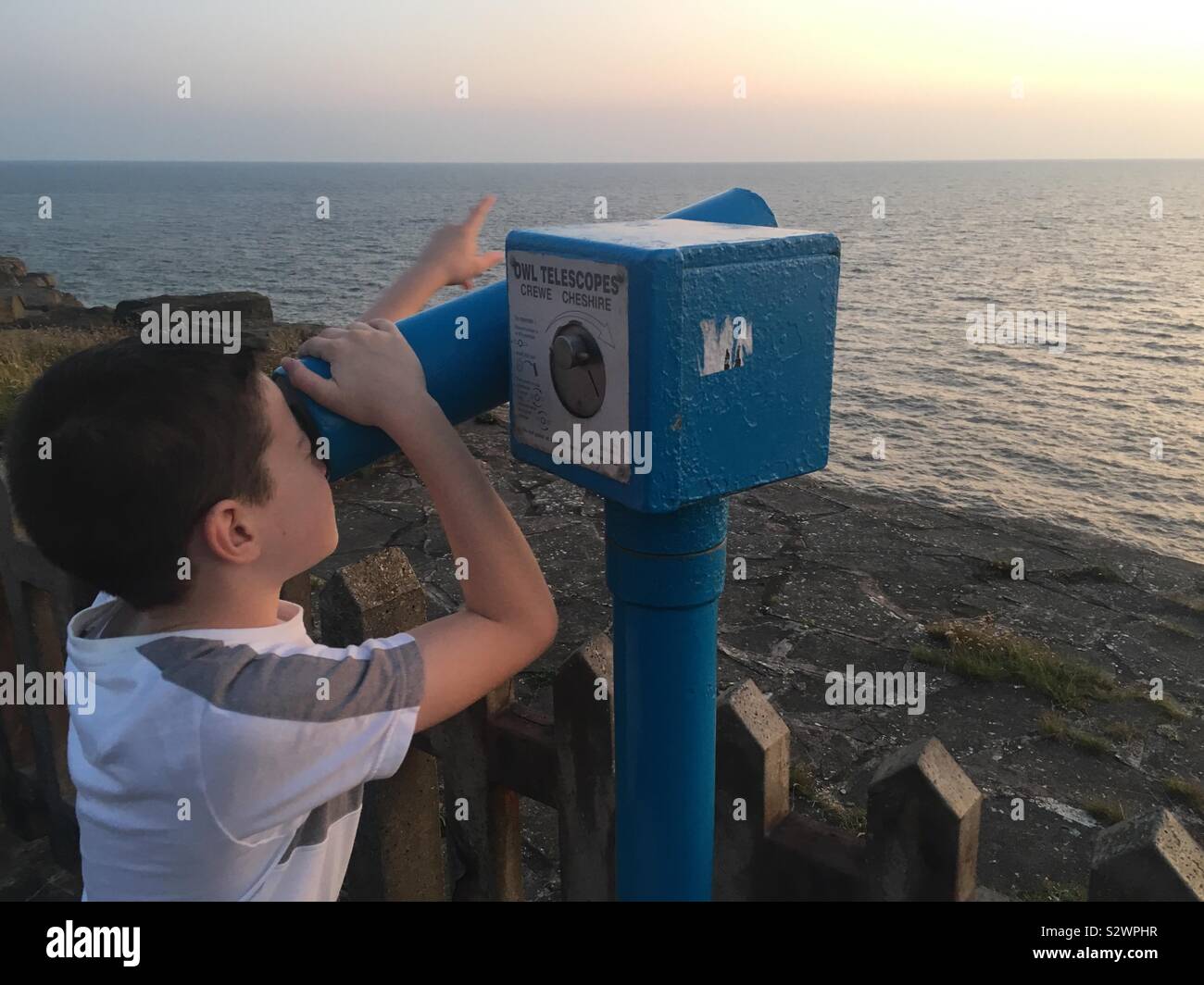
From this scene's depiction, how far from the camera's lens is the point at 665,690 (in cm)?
114

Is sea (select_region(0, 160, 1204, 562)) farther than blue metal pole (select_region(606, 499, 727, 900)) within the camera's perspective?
Yes

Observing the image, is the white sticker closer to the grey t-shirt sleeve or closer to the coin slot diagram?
the coin slot diagram

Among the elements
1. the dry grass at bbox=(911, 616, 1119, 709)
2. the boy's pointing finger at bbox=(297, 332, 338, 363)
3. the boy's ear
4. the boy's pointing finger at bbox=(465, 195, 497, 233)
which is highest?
the boy's pointing finger at bbox=(465, 195, 497, 233)

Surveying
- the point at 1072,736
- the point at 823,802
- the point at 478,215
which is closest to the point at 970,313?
the point at 1072,736

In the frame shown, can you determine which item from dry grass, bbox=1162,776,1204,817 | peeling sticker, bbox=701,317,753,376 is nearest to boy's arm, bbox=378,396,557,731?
peeling sticker, bbox=701,317,753,376

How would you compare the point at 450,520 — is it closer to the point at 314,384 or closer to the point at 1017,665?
the point at 314,384

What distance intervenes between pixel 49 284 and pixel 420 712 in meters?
25.0

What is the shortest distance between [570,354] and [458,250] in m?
0.47

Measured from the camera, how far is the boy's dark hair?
1002mm

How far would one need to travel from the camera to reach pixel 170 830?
3.47ft

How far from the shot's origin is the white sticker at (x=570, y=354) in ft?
3.10

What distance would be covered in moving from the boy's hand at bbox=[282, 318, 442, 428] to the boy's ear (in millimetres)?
146
